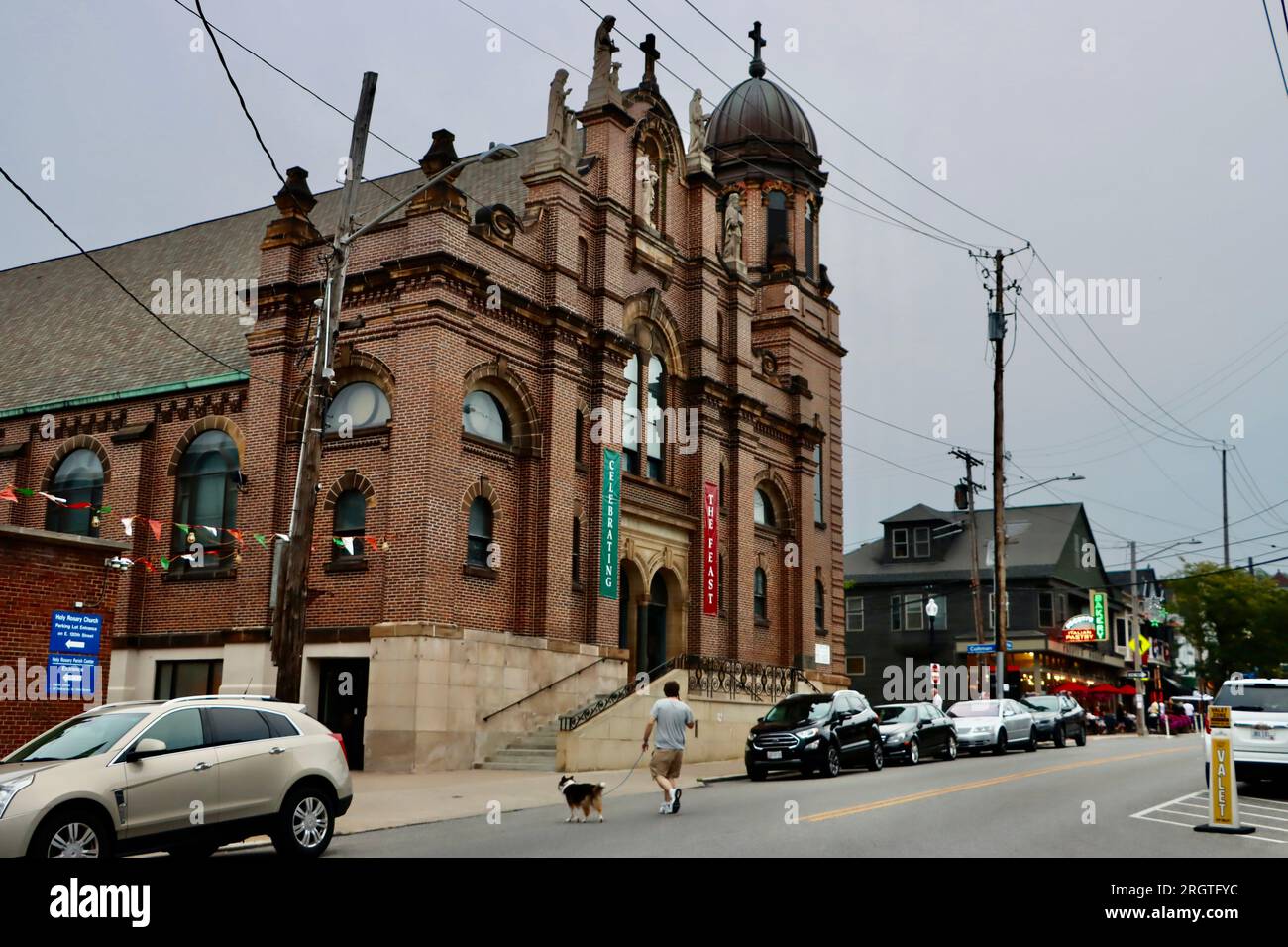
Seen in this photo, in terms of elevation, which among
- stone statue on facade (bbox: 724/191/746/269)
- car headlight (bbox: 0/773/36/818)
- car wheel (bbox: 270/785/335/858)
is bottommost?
car wheel (bbox: 270/785/335/858)

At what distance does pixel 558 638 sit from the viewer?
2894cm

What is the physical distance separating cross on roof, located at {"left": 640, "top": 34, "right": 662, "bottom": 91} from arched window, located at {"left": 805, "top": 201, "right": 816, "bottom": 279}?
1124 centimetres

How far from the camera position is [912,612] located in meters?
63.7

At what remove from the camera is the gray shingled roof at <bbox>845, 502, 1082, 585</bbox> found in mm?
63719

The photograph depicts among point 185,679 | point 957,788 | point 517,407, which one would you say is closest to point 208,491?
point 185,679

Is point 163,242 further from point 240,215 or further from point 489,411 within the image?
point 489,411

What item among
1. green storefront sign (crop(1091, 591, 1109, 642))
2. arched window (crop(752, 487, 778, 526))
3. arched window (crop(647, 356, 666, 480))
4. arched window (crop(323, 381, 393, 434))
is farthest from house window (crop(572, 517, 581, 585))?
green storefront sign (crop(1091, 591, 1109, 642))

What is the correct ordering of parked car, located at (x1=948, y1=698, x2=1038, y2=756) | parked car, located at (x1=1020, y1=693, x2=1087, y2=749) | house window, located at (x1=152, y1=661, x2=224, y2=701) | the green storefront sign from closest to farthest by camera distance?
house window, located at (x1=152, y1=661, x2=224, y2=701) < parked car, located at (x1=948, y1=698, x2=1038, y2=756) < parked car, located at (x1=1020, y1=693, x2=1087, y2=749) < the green storefront sign

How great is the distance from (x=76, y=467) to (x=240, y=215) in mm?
9887

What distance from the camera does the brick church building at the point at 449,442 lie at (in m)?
26.5

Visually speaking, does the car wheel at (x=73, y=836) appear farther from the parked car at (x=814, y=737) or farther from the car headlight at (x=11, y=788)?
the parked car at (x=814, y=737)

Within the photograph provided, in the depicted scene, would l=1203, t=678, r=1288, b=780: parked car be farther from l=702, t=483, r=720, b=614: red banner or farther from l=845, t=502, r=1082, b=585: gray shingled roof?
l=845, t=502, r=1082, b=585: gray shingled roof

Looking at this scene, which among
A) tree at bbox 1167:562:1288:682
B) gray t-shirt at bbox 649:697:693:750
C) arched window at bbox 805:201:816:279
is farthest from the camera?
tree at bbox 1167:562:1288:682
